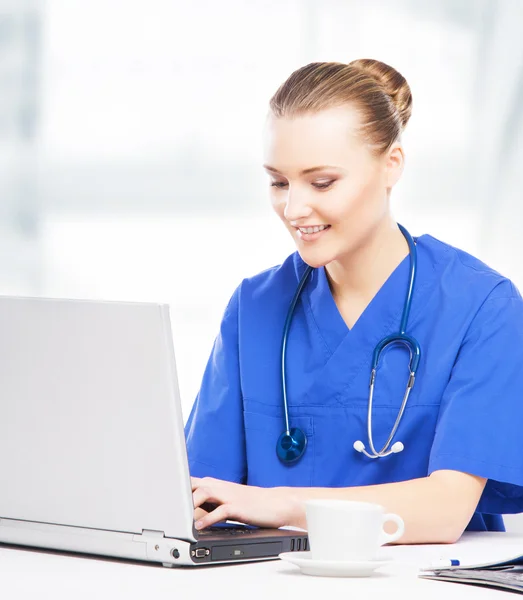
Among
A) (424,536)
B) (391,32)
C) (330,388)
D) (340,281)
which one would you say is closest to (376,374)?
(330,388)

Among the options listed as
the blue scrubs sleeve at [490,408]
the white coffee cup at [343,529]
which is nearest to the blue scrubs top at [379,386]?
the blue scrubs sleeve at [490,408]

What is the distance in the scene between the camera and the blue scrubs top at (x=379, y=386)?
1.45 m

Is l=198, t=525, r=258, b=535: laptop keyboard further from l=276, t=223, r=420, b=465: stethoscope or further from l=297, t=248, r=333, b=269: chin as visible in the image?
l=297, t=248, r=333, b=269: chin

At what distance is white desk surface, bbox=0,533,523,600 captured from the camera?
0.88 m

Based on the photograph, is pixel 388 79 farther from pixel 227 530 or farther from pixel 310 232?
pixel 227 530

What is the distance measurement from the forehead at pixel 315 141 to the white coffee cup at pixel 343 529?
694 millimetres

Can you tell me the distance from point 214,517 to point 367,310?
569 mm

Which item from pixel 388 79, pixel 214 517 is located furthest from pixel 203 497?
pixel 388 79

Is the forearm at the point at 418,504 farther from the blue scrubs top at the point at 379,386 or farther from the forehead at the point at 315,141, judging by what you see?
the forehead at the point at 315,141

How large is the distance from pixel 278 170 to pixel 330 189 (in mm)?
89

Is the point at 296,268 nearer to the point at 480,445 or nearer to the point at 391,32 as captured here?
the point at 480,445

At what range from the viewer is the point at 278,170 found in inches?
61.1

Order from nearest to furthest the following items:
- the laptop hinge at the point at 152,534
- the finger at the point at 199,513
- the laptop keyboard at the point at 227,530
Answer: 1. the laptop hinge at the point at 152,534
2. the laptop keyboard at the point at 227,530
3. the finger at the point at 199,513

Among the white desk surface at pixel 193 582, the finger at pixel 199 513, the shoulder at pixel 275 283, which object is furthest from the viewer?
the shoulder at pixel 275 283
